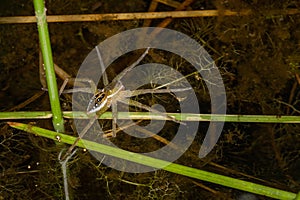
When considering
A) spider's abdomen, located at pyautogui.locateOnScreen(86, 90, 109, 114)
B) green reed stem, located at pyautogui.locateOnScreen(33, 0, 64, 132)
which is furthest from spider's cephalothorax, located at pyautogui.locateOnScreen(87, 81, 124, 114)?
green reed stem, located at pyautogui.locateOnScreen(33, 0, 64, 132)

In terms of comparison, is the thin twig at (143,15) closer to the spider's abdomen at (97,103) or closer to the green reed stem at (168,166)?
the spider's abdomen at (97,103)

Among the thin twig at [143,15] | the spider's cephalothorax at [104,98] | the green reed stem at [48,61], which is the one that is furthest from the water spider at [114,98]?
the thin twig at [143,15]

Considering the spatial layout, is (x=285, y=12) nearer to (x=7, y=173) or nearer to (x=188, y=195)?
(x=188, y=195)

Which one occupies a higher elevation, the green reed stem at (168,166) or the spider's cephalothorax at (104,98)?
the spider's cephalothorax at (104,98)

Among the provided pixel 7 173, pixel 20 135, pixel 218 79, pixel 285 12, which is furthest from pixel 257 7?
pixel 7 173

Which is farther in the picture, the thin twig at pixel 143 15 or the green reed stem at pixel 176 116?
the thin twig at pixel 143 15
